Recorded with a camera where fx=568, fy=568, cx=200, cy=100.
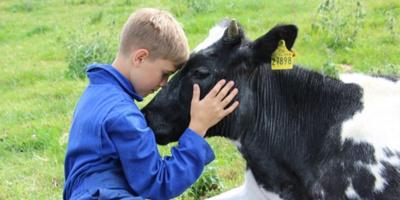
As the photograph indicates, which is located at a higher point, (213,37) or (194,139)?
(213,37)

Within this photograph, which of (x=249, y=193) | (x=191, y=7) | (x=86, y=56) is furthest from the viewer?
(x=191, y=7)

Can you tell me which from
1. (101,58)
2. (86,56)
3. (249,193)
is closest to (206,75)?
(249,193)

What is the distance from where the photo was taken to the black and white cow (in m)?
3.78

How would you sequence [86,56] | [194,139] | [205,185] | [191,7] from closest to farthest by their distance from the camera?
[194,139], [205,185], [86,56], [191,7]

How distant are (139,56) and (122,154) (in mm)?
660

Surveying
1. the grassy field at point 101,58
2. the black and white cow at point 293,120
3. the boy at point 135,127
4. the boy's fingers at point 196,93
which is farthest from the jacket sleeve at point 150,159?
the grassy field at point 101,58

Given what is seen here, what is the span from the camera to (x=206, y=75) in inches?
153

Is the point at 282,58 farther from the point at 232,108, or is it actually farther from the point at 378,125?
the point at 378,125

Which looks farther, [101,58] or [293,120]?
[101,58]

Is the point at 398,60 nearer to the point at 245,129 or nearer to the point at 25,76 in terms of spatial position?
the point at 245,129

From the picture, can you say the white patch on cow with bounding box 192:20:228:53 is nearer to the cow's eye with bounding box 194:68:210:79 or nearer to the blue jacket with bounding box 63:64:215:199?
the cow's eye with bounding box 194:68:210:79

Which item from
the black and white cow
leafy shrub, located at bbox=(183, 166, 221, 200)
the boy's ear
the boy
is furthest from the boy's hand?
leafy shrub, located at bbox=(183, 166, 221, 200)

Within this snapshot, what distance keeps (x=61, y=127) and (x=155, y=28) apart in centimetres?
374

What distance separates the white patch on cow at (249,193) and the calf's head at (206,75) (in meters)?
0.58
